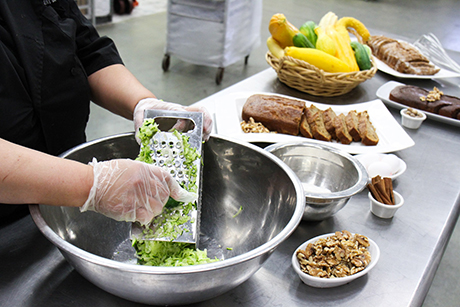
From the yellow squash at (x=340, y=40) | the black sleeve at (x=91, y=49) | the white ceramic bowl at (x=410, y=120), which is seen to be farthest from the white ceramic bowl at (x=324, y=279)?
the yellow squash at (x=340, y=40)

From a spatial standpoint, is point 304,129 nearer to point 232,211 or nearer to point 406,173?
point 406,173

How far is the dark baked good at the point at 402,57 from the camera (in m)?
2.17

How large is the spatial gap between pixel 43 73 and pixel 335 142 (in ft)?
3.64

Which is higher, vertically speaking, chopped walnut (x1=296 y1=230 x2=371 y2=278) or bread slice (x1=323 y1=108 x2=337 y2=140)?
chopped walnut (x1=296 y1=230 x2=371 y2=278)

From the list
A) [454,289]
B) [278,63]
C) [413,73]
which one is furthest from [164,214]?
[454,289]

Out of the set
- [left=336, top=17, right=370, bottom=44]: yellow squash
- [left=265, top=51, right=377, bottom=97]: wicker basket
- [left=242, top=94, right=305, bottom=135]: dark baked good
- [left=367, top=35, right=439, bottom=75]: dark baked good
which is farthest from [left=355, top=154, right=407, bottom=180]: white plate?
[left=336, top=17, right=370, bottom=44]: yellow squash

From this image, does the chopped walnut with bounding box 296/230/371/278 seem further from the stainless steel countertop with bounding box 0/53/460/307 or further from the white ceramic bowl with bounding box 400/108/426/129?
the white ceramic bowl with bounding box 400/108/426/129

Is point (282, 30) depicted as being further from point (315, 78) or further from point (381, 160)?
point (381, 160)

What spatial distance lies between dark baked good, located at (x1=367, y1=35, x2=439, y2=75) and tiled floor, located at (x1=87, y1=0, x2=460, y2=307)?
571 mm

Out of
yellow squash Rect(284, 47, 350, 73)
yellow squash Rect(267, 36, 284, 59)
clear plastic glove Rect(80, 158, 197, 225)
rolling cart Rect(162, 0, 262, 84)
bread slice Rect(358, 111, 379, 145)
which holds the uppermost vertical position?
clear plastic glove Rect(80, 158, 197, 225)

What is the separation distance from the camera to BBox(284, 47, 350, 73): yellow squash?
183 centimetres

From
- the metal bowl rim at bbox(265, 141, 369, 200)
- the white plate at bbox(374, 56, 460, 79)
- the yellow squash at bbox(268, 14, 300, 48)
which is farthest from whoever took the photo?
the white plate at bbox(374, 56, 460, 79)

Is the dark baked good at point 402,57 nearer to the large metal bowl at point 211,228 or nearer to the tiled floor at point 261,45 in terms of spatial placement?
the tiled floor at point 261,45

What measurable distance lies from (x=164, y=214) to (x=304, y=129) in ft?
2.87
